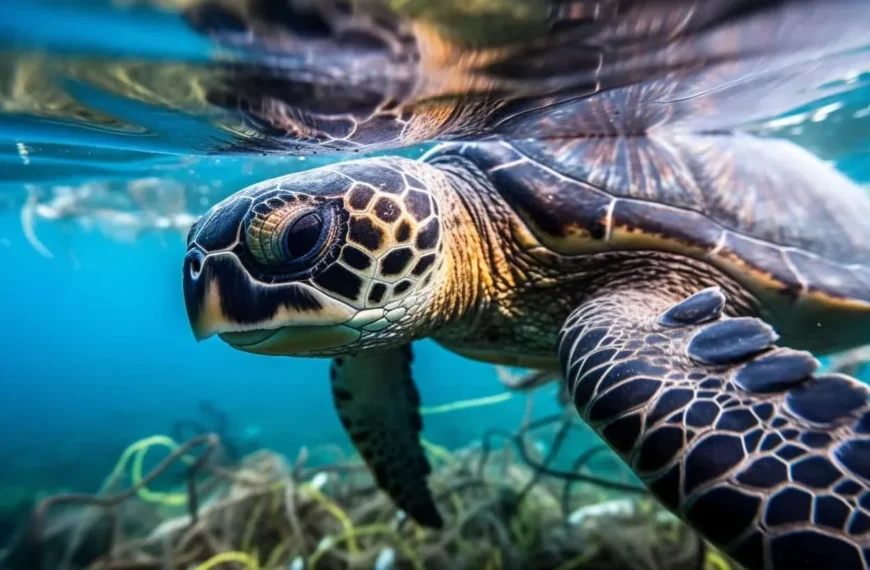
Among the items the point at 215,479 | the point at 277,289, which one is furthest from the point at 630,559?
the point at 215,479

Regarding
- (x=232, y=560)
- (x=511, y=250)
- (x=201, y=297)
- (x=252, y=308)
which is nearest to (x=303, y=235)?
(x=252, y=308)

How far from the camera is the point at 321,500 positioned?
374 centimetres

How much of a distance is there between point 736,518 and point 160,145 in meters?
4.02

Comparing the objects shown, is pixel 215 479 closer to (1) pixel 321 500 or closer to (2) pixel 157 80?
(1) pixel 321 500

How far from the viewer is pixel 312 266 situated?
193cm

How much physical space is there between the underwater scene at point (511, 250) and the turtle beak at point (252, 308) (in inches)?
0.4

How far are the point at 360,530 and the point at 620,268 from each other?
7.43 feet

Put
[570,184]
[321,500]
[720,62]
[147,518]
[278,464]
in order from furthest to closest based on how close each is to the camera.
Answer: [147,518] < [278,464] < [321,500] < [720,62] < [570,184]

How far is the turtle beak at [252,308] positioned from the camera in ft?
6.15

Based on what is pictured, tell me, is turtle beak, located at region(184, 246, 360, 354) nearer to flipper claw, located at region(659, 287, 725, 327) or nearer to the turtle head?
the turtle head

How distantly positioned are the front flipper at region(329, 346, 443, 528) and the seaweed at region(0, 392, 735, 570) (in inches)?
17.2

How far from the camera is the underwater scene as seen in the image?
1509 mm

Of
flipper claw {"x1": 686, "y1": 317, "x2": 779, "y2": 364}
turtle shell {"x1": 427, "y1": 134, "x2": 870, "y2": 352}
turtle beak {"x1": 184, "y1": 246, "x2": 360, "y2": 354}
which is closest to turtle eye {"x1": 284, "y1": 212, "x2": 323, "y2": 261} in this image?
turtle beak {"x1": 184, "y1": 246, "x2": 360, "y2": 354}

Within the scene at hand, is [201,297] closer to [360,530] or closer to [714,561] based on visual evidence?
[360,530]
